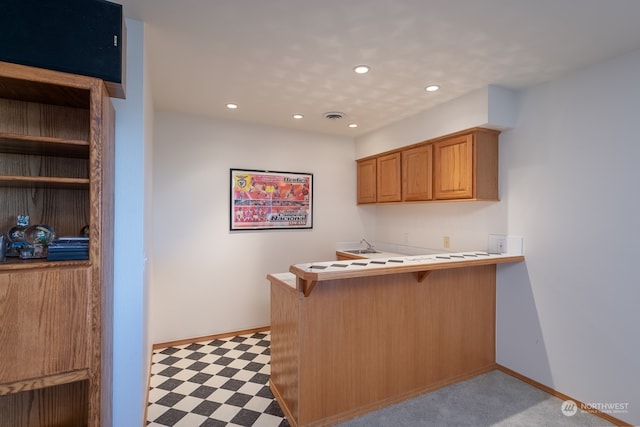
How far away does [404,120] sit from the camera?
3582 millimetres

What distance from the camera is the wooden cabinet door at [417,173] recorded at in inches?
129

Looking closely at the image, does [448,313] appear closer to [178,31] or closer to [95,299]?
[95,299]

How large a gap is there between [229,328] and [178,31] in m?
3.00

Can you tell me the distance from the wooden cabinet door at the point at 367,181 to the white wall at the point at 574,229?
1176mm

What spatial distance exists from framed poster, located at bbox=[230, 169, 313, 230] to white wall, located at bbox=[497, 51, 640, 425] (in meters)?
2.22

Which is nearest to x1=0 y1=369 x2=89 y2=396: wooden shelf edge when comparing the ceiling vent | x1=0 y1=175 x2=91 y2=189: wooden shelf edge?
x1=0 y1=175 x2=91 y2=189: wooden shelf edge

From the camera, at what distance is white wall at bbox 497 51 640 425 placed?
2166mm

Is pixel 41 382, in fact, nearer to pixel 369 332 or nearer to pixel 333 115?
pixel 369 332

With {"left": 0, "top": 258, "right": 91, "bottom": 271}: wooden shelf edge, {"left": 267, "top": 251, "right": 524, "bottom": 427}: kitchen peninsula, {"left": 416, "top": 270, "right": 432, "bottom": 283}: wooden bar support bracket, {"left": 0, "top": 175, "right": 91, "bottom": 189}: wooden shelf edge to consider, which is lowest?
{"left": 267, "top": 251, "right": 524, "bottom": 427}: kitchen peninsula

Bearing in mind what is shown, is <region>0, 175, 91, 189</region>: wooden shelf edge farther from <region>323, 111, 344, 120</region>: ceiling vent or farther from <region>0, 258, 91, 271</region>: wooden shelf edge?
<region>323, 111, 344, 120</region>: ceiling vent

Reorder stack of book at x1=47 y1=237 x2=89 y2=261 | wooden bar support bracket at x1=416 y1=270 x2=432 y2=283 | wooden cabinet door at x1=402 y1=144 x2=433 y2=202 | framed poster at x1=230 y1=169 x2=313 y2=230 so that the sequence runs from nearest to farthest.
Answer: stack of book at x1=47 y1=237 x2=89 y2=261 < wooden bar support bracket at x1=416 y1=270 x2=432 y2=283 < wooden cabinet door at x1=402 y1=144 x2=433 y2=202 < framed poster at x1=230 y1=169 x2=313 y2=230

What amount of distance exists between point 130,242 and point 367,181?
9.94 feet

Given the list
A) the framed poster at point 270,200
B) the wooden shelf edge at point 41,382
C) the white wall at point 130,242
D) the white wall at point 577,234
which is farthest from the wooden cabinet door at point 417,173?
the wooden shelf edge at point 41,382

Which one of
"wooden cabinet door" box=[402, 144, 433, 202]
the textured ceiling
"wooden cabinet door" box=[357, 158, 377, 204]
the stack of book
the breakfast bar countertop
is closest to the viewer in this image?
the stack of book
